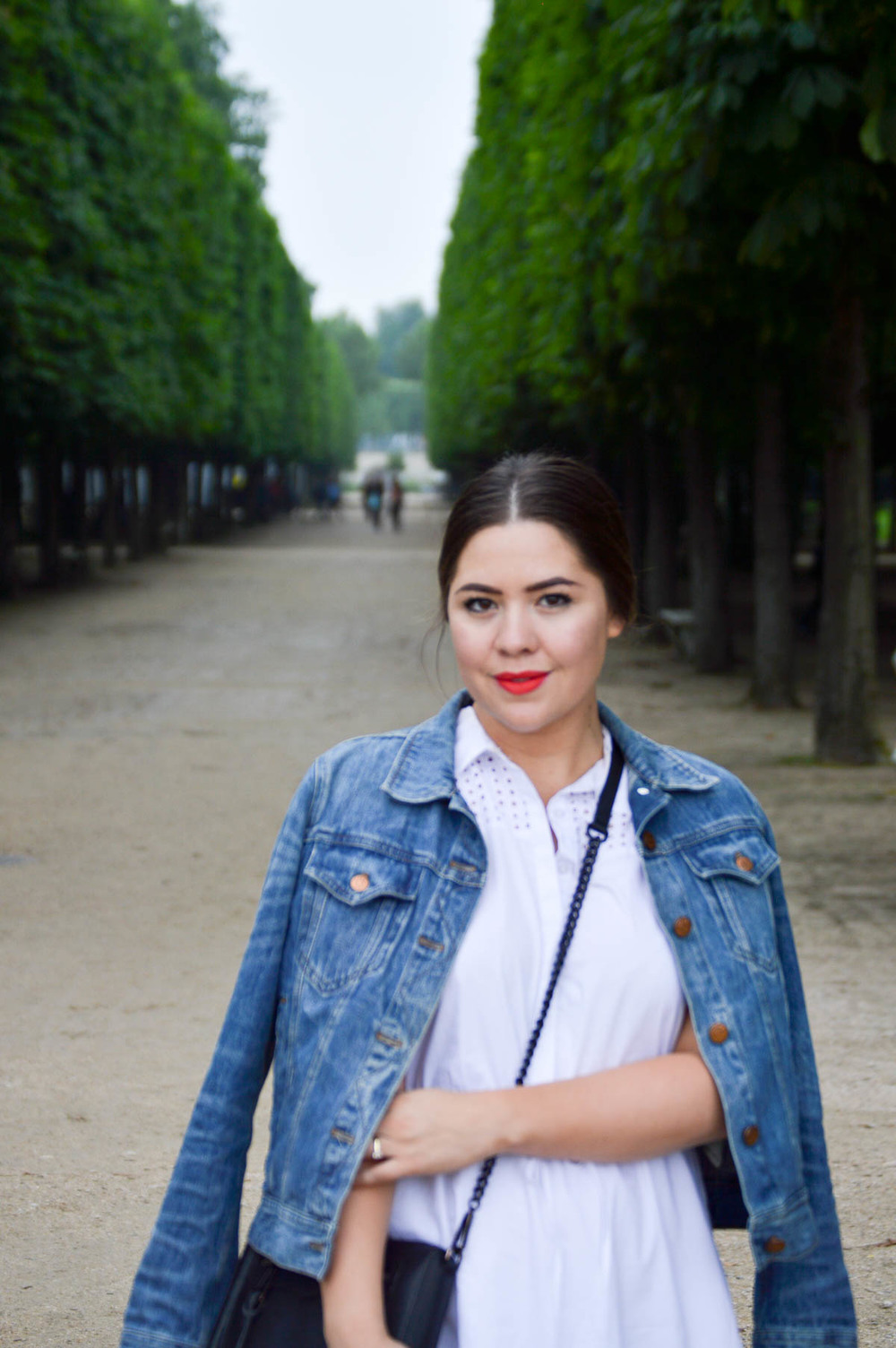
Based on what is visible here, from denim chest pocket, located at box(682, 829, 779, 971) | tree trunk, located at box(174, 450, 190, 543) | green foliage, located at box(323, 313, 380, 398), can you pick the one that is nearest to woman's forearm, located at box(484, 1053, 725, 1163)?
denim chest pocket, located at box(682, 829, 779, 971)

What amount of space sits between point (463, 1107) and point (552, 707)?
1.60 ft

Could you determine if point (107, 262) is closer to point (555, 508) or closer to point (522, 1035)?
point (555, 508)

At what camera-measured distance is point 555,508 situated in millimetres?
2012

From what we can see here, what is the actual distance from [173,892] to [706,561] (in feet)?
30.9

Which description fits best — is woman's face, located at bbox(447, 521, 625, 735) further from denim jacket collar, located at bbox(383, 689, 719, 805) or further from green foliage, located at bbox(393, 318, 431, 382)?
green foliage, located at bbox(393, 318, 431, 382)

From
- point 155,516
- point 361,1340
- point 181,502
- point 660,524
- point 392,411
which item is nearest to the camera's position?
point 361,1340

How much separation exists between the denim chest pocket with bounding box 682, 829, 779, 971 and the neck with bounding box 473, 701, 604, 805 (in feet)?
0.61

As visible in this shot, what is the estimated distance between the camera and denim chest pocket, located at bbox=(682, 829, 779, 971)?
1.95 m

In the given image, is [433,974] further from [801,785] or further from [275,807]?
[801,785]

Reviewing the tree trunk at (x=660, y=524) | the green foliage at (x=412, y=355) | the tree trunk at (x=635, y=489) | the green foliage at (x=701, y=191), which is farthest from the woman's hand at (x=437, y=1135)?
the green foliage at (x=412, y=355)

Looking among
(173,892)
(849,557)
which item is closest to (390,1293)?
(173,892)

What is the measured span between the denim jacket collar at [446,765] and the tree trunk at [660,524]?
16.4 m

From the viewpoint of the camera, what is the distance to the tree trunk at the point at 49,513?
78.6ft

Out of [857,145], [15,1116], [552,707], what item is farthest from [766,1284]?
[857,145]
